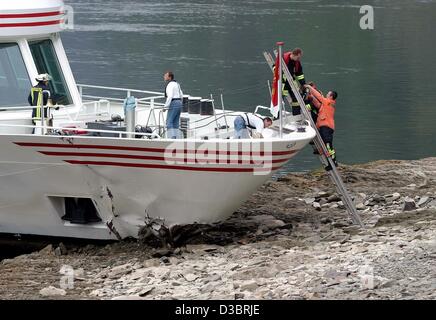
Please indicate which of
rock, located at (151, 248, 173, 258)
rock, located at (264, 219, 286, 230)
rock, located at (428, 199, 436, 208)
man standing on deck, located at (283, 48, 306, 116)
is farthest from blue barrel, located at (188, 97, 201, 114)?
rock, located at (428, 199, 436, 208)

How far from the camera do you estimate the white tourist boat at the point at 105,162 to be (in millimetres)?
14469

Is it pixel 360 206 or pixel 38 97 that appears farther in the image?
pixel 360 206

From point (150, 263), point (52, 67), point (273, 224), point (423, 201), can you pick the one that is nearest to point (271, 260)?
point (150, 263)

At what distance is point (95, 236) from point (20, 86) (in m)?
2.49

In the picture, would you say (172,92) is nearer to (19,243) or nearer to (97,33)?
(19,243)

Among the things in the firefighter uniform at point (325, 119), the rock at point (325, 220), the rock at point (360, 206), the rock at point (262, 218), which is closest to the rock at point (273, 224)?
the rock at point (262, 218)

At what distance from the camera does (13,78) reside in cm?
1595

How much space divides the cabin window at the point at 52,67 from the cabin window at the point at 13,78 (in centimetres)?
34

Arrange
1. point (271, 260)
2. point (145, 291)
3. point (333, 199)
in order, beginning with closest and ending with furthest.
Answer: point (145, 291)
point (271, 260)
point (333, 199)

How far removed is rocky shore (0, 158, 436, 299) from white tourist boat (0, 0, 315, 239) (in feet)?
1.42

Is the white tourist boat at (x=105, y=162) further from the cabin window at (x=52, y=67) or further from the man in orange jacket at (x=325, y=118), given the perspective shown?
the man in orange jacket at (x=325, y=118)

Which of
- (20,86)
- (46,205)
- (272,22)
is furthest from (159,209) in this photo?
(272,22)

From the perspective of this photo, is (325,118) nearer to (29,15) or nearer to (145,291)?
(29,15)

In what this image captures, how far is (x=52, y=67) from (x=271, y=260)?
5.11 metres
